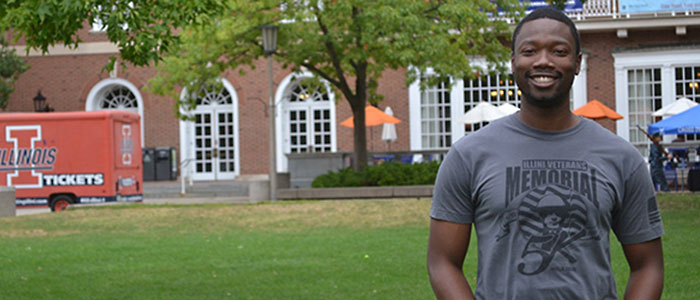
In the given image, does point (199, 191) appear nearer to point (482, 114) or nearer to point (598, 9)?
point (482, 114)

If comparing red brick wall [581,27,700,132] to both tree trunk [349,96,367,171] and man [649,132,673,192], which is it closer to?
man [649,132,673,192]

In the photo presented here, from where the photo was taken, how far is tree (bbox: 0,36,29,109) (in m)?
31.5

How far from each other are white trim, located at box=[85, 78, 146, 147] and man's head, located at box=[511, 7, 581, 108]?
103 ft

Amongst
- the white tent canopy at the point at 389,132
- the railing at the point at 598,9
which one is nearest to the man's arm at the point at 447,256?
the white tent canopy at the point at 389,132

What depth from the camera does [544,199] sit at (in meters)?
2.54

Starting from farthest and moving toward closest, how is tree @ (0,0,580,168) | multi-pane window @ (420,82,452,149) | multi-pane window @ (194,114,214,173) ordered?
multi-pane window @ (194,114,214,173)
multi-pane window @ (420,82,452,149)
tree @ (0,0,580,168)

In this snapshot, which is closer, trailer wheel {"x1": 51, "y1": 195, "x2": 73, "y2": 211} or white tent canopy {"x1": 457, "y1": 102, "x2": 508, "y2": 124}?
trailer wheel {"x1": 51, "y1": 195, "x2": 73, "y2": 211}

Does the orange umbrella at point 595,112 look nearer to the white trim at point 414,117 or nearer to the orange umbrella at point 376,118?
the orange umbrella at point 376,118

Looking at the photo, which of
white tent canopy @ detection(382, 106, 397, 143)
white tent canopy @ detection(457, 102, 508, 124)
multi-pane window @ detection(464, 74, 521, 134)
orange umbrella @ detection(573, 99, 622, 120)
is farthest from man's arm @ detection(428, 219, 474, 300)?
multi-pane window @ detection(464, 74, 521, 134)

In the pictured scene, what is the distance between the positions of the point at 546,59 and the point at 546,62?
0.03 ft

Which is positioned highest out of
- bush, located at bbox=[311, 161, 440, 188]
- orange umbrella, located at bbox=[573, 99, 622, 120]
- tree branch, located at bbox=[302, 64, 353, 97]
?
tree branch, located at bbox=[302, 64, 353, 97]

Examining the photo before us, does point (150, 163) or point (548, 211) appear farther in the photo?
point (150, 163)

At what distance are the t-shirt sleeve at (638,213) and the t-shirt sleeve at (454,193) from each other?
1.31 feet

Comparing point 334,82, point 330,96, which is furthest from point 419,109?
point 334,82
